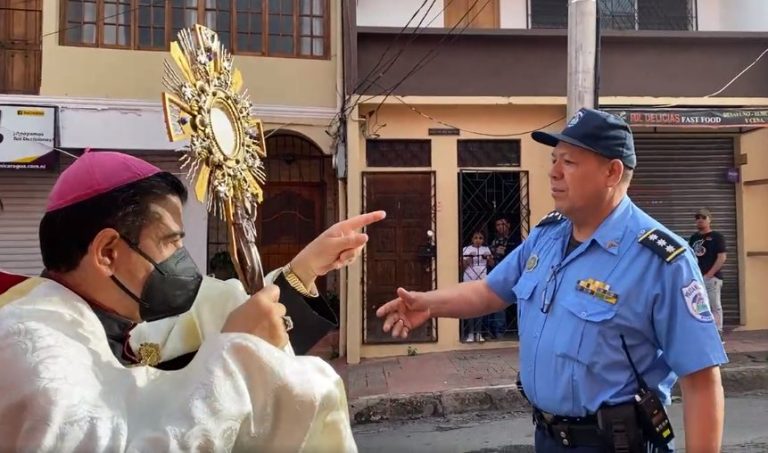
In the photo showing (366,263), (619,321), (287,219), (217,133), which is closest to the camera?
(217,133)

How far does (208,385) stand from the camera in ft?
3.62

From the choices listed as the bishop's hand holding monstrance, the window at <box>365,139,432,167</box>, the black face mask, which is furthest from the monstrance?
the window at <box>365,139,432,167</box>

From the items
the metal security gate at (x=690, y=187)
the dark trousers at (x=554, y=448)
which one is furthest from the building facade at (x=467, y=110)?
the dark trousers at (x=554, y=448)

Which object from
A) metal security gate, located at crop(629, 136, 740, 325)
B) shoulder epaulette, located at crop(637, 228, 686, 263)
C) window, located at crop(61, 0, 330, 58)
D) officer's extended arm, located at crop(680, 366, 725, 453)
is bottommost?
officer's extended arm, located at crop(680, 366, 725, 453)

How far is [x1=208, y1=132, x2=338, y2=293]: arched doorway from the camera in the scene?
35.0ft

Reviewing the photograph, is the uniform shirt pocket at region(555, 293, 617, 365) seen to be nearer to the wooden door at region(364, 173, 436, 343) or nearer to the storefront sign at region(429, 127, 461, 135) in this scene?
the wooden door at region(364, 173, 436, 343)

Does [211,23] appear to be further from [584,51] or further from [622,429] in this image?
[622,429]

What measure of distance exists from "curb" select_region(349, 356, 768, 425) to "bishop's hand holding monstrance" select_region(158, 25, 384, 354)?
4780 millimetres

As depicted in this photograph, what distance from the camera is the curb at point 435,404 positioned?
21.3 ft

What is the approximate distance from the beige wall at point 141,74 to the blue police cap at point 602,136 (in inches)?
283

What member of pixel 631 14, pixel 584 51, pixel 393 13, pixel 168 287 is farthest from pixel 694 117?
pixel 168 287

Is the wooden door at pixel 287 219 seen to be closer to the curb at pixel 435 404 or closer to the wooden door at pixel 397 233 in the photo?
the wooden door at pixel 397 233

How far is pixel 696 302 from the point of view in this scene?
1851mm

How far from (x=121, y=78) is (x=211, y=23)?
59.9 inches
